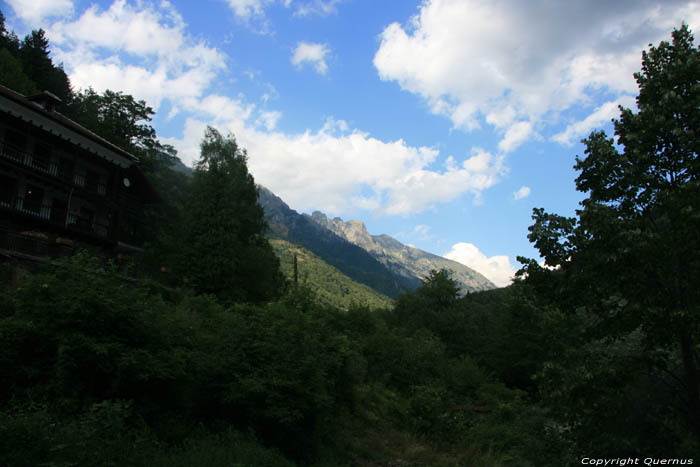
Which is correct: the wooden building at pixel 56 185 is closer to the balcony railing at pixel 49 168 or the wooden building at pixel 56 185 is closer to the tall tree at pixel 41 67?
the balcony railing at pixel 49 168

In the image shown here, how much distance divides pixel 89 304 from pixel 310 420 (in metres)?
6.76

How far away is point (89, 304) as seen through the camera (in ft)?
30.1

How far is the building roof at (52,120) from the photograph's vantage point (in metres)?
22.5

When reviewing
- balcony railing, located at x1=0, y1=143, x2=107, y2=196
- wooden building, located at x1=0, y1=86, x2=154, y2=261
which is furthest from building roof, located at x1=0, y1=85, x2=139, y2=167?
balcony railing, located at x1=0, y1=143, x2=107, y2=196

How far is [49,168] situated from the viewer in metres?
26.1

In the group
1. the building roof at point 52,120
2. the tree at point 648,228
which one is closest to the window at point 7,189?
the building roof at point 52,120

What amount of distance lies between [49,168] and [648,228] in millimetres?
31326

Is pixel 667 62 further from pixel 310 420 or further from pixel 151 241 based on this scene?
pixel 151 241

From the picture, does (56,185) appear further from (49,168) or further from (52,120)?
(52,120)

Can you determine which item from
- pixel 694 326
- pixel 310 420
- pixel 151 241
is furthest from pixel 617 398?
pixel 151 241

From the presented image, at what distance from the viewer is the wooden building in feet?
73.6

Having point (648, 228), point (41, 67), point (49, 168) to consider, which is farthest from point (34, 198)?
point (648, 228)

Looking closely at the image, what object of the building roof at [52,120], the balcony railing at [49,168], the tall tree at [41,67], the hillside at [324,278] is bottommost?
the hillside at [324,278]

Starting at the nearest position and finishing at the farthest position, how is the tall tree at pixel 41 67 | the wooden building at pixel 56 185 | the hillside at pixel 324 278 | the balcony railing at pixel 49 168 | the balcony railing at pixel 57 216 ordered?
1. the wooden building at pixel 56 185
2. the balcony railing at pixel 49 168
3. the balcony railing at pixel 57 216
4. the tall tree at pixel 41 67
5. the hillside at pixel 324 278
